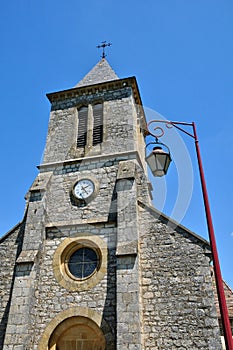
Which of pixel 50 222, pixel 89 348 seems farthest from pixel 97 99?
pixel 89 348

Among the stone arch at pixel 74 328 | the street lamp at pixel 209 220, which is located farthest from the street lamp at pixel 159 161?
the stone arch at pixel 74 328

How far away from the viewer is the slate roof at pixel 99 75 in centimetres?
1492

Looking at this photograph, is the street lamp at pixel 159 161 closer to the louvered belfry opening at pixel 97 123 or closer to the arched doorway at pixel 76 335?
the arched doorway at pixel 76 335

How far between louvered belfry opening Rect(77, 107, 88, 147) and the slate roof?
5.11ft

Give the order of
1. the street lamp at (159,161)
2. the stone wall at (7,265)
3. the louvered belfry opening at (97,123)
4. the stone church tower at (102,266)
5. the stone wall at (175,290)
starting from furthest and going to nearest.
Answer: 1. the louvered belfry opening at (97,123)
2. the stone wall at (7,265)
3. the stone church tower at (102,266)
4. the stone wall at (175,290)
5. the street lamp at (159,161)

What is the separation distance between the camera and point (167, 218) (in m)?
10.1

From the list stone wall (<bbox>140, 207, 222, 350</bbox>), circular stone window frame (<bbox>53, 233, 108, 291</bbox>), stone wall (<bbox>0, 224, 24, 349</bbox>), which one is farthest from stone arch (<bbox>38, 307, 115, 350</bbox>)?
stone wall (<bbox>0, 224, 24, 349</bbox>)

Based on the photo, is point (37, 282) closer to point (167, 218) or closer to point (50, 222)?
point (50, 222)

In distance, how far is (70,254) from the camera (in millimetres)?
10469

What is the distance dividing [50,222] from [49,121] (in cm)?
527

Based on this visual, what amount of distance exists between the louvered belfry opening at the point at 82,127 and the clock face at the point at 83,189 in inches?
79.2

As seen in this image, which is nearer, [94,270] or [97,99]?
[94,270]

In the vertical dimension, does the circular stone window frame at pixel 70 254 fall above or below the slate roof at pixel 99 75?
below

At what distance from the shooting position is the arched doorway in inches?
352
